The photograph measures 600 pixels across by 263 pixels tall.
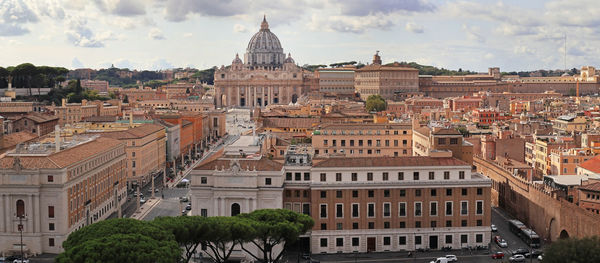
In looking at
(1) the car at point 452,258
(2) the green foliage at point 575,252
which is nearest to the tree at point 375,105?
(1) the car at point 452,258

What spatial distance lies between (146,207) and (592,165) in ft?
78.8

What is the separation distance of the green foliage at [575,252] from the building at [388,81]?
344ft

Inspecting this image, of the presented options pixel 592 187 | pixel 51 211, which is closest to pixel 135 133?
pixel 51 211

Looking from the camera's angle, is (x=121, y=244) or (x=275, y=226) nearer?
(x=121, y=244)

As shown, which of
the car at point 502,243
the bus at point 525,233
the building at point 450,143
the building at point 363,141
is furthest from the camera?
the building at point 363,141

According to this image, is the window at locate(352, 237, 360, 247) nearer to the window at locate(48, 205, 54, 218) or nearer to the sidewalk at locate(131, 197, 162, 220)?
the sidewalk at locate(131, 197, 162, 220)

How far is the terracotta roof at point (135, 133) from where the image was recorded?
50000 mm

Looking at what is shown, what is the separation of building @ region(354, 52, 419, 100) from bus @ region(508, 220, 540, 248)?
299ft

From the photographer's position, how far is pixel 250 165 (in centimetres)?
3247

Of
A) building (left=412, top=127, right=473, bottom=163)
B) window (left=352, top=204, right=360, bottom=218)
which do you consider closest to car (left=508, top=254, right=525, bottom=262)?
window (left=352, top=204, right=360, bottom=218)

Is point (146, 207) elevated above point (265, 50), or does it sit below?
below

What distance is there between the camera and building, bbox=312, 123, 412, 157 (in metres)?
46.8

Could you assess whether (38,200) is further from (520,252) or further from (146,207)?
(520,252)

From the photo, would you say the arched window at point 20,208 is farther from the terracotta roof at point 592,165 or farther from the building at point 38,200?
the terracotta roof at point 592,165
